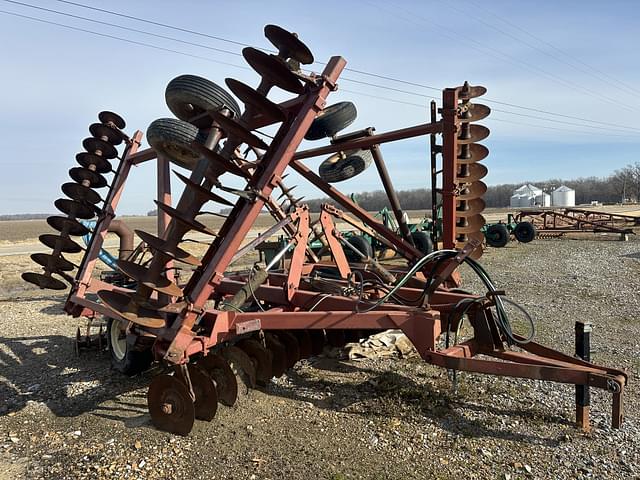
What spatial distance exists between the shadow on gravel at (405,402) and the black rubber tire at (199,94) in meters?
2.55

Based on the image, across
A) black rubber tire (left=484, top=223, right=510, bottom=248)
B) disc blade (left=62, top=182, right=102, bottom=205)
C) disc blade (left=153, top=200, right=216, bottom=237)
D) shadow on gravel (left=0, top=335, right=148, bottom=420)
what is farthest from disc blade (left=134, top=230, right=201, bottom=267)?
black rubber tire (left=484, top=223, right=510, bottom=248)

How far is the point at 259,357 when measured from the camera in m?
4.57

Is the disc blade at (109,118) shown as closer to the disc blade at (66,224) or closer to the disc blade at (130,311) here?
the disc blade at (66,224)

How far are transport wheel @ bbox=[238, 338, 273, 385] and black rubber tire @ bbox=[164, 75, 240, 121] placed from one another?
2064mm

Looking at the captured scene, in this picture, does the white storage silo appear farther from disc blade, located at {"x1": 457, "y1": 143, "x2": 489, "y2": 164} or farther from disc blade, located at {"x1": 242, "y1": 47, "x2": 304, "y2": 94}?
disc blade, located at {"x1": 242, "y1": 47, "x2": 304, "y2": 94}

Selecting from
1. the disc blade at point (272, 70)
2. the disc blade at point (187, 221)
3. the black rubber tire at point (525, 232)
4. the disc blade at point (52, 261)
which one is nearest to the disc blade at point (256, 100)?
the disc blade at point (272, 70)

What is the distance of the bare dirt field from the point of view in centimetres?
324

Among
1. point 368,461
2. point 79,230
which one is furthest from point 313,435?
point 79,230

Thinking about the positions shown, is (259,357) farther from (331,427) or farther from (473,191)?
(473,191)

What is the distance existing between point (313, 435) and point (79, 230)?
3.69 metres

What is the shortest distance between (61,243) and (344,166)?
3.47 metres

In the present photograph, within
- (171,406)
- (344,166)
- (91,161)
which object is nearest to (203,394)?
(171,406)

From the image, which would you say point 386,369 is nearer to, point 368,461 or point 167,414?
point 368,461

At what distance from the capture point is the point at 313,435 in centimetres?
369
